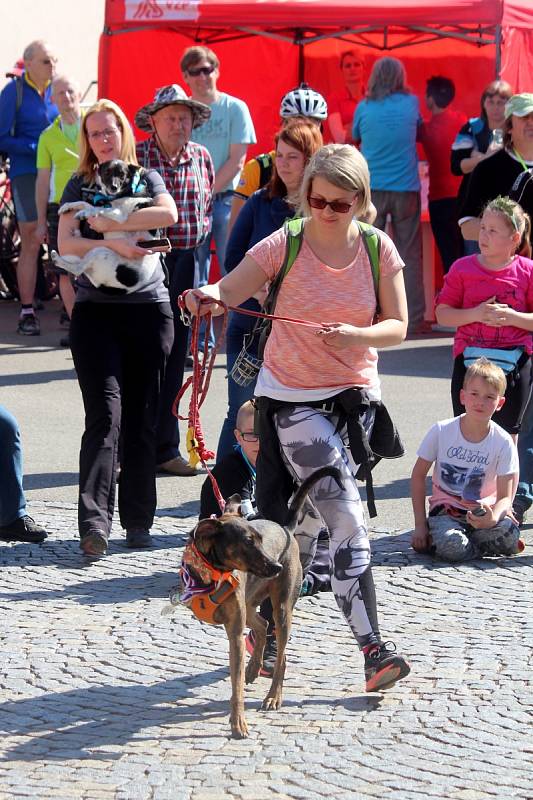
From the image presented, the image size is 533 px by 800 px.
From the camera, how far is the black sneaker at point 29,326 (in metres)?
13.4

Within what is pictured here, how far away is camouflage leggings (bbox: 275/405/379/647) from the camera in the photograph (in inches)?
197

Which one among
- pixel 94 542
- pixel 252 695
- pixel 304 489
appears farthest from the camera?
pixel 94 542

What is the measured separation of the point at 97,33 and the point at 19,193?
26.9ft

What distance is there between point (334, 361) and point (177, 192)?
367 cm

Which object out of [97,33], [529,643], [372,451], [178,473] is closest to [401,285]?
[372,451]

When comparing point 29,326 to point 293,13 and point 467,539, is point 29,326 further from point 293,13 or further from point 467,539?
point 467,539

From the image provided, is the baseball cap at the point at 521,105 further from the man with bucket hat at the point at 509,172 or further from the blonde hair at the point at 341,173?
the blonde hair at the point at 341,173

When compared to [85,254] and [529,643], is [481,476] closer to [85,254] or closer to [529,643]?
[529,643]

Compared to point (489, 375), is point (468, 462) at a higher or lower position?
lower

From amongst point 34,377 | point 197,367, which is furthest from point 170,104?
point 34,377

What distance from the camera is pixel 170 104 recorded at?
26.1ft

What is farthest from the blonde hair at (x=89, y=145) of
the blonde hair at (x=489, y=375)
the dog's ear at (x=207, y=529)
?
the dog's ear at (x=207, y=529)

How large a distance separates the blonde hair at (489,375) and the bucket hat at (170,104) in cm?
233

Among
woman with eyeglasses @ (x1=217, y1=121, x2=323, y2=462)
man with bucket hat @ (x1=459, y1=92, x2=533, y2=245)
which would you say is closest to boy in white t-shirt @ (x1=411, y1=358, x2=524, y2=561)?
woman with eyeglasses @ (x1=217, y1=121, x2=323, y2=462)
